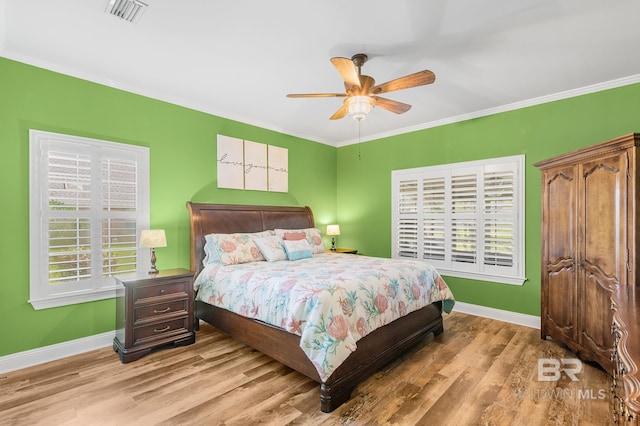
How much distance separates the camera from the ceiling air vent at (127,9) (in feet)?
7.02

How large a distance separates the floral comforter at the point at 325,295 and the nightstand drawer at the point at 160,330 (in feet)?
1.17

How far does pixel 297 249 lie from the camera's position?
13.4ft

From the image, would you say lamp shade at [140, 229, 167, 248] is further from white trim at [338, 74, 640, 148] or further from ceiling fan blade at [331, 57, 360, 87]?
white trim at [338, 74, 640, 148]

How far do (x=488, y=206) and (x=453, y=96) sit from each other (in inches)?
61.1

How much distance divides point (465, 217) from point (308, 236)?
226cm

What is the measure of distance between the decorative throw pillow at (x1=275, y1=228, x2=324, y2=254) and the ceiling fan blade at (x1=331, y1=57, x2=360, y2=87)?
7.61ft

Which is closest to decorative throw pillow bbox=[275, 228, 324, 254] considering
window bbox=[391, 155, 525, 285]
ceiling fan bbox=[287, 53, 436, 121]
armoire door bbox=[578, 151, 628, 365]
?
window bbox=[391, 155, 525, 285]

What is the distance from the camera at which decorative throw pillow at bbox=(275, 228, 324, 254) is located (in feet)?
14.3

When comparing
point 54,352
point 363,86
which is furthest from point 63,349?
Result: point 363,86

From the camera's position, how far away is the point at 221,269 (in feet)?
11.3

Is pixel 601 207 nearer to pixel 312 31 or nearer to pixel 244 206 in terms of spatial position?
pixel 312 31

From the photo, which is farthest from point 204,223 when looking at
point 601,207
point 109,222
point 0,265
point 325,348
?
point 601,207

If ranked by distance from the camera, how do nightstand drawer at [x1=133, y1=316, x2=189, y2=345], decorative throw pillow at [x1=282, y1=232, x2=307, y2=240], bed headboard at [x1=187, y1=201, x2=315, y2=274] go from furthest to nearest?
decorative throw pillow at [x1=282, y1=232, x2=307, y2=240], bed headboard at [x1=187, y1=201, x2=315, y2=274], nightstand drawer at [x1=133, y1=316, x2=189, y2=345]
